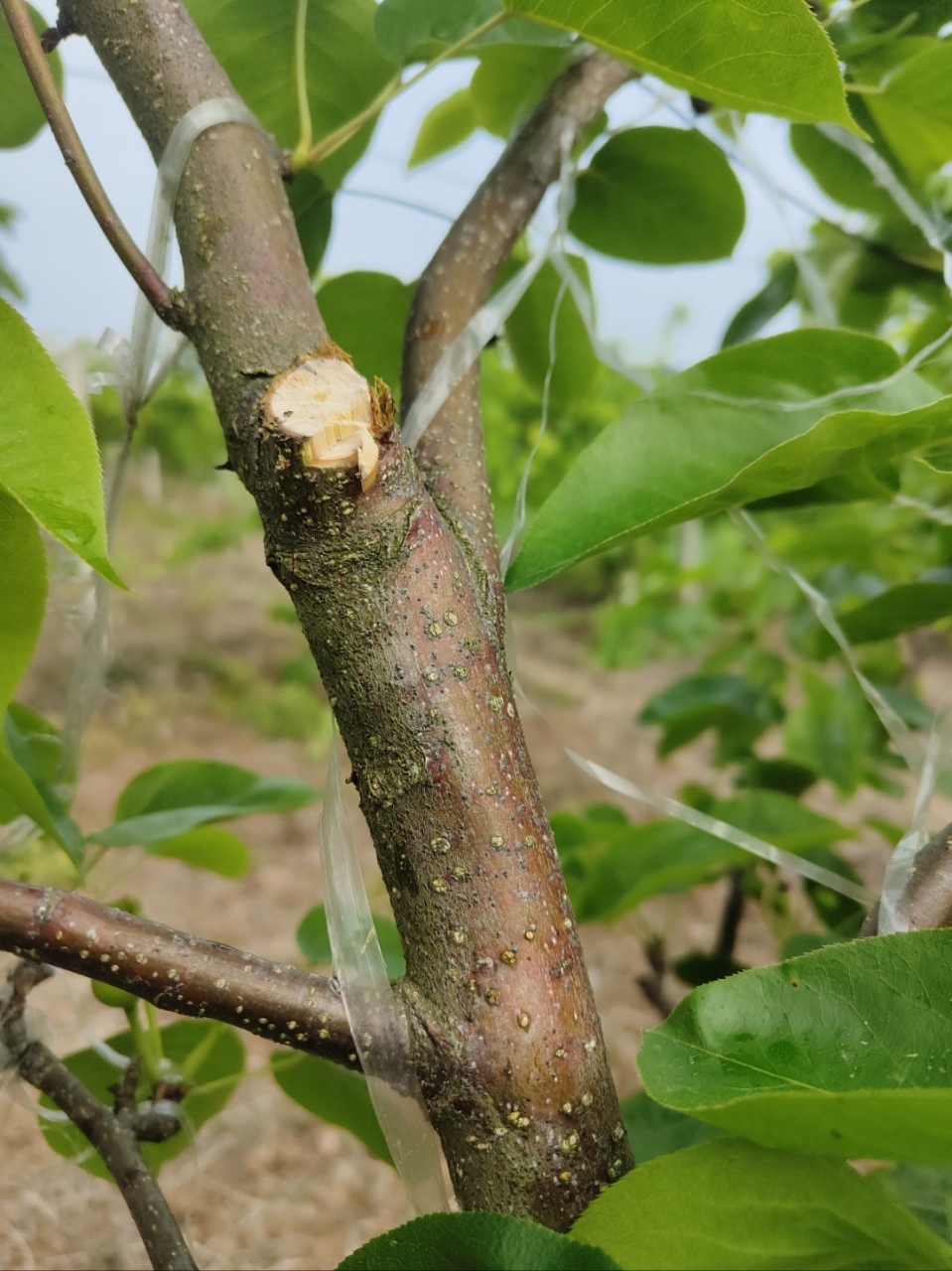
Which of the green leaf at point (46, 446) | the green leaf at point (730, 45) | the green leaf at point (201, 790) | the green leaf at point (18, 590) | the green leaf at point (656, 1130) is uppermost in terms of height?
the green leaf at point (730, 45)

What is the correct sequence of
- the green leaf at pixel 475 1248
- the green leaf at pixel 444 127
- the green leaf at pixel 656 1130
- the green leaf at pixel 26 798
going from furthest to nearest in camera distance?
the green leaf at pixel 444 127 < the green leaf at pixel 656 1130 < the green leaf at pixel 26 798 < the green leaf at pixel 475 1248

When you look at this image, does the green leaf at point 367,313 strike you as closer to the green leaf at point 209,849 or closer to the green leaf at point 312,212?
the green leaf at point 312,212

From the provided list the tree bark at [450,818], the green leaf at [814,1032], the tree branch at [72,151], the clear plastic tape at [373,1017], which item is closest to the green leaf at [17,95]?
the tree branch at [72,151]

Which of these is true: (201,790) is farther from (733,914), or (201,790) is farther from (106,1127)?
(733,914)

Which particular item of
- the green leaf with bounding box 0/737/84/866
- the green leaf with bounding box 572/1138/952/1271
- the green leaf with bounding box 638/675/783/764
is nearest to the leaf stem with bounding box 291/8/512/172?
the green leaf with bounding box 0/737/84/866

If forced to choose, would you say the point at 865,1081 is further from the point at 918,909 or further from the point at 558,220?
the point at 558,220

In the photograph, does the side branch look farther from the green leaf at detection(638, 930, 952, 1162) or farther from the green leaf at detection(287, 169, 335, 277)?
the green leaf at detection(287, 169, 335, 277)

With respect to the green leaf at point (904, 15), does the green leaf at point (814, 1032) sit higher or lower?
lower
